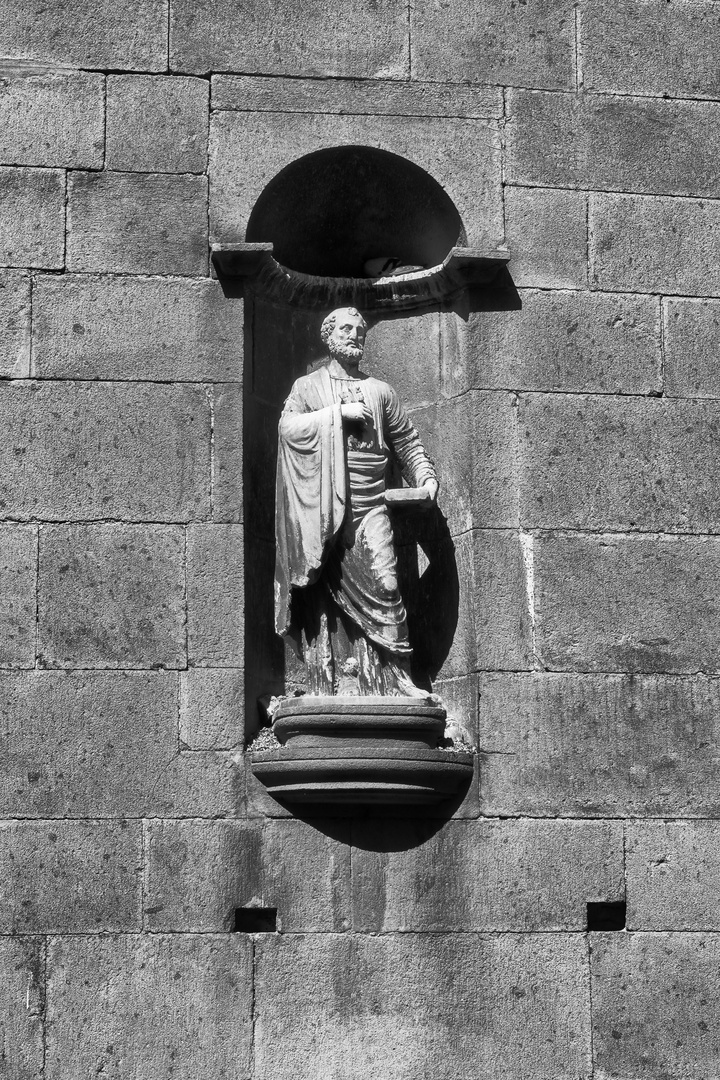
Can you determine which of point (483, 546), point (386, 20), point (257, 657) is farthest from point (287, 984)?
point (386, 20)

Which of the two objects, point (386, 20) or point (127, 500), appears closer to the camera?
point (127, 500)

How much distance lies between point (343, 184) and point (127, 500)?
2152 mm

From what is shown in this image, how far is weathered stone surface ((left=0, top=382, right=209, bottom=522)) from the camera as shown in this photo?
9797mm

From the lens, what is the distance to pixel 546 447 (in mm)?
10102

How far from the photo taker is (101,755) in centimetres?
953

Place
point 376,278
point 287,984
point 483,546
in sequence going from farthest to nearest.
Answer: point 376,278, point 483,546, point 287,984

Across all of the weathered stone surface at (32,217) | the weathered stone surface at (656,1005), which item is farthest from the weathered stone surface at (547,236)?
the weathered stone surface at (656,1005)

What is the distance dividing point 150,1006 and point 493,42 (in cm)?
524

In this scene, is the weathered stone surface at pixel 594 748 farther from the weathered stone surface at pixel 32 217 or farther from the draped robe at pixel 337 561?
the weathered stone surface at pixel 32 217

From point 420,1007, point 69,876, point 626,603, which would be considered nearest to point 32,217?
point 69,876

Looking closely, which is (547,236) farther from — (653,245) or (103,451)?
(103,451)

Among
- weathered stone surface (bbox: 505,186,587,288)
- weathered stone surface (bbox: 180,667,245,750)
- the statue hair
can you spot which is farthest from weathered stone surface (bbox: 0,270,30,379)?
weathered stone surface (bbox: 505,186,587,288)

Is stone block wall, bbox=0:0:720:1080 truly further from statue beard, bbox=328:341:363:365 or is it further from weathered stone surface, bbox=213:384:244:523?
statue beard, bbox=328:341:363:365

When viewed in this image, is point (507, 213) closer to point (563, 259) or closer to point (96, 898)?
point (563, 259)
